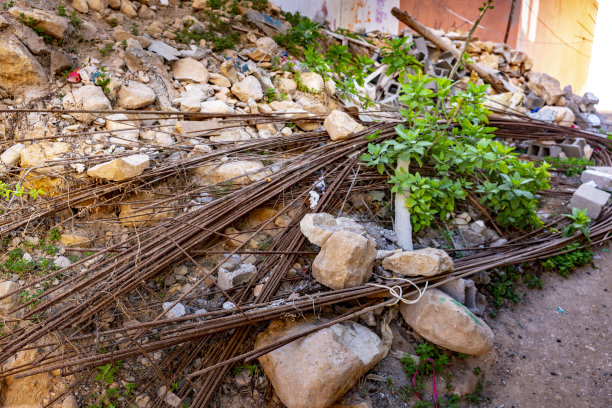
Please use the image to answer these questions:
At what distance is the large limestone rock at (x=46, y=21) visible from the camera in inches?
147

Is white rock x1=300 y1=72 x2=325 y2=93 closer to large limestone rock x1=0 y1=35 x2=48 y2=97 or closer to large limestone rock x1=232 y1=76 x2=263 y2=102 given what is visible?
large limestone rock x1=232 y1=76 x2=263 y2=102

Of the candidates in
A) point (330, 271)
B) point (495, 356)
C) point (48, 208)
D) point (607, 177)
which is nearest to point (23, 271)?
point (48, 208)

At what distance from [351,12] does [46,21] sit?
209 inches

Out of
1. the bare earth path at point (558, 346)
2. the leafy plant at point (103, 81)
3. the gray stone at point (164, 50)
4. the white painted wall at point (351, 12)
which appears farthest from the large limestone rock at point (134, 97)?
the bare earth path at point (558, 346)

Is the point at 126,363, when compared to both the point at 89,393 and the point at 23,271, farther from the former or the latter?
the point at 23,271

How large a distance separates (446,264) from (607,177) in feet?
10.5

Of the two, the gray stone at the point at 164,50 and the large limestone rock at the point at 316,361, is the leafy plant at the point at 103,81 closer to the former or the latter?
the gray stone at the point at 164,50

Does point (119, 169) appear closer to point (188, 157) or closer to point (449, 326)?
point (188, 157)

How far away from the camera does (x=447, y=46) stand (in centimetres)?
732

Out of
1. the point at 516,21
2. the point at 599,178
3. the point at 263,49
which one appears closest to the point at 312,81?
the point at 263,49

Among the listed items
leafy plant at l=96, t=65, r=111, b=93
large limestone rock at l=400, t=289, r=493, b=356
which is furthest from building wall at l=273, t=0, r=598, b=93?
large limestone rock at l=400, t=289, r=493, b=356

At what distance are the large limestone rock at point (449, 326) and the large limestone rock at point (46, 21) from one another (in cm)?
426

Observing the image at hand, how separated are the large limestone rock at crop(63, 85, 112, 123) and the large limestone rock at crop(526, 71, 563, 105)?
25.7 ft

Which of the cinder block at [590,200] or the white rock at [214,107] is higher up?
the white rock at [214,107]
